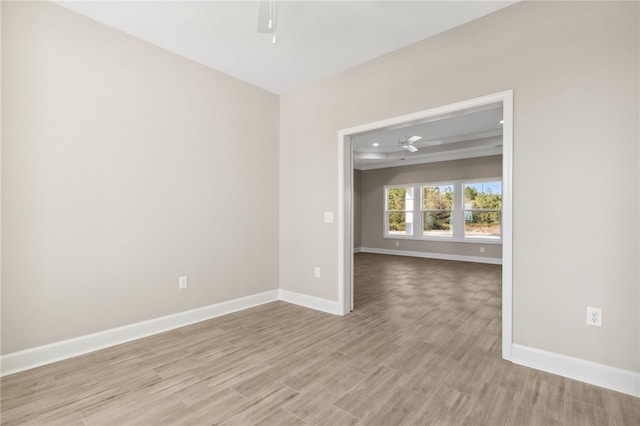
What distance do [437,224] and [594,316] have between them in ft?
20.7

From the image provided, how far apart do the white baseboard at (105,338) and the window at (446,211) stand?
20.1 feet

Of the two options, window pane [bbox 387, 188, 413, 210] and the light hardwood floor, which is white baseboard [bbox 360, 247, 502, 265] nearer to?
window pane [bbox 387, 188, 413, 210]

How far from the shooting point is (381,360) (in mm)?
2350

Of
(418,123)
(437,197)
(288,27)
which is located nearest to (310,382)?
(418,123)

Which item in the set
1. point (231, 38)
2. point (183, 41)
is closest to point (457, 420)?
point (231, 38)

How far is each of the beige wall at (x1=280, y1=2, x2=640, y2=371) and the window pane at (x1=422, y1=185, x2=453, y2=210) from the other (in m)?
5.71

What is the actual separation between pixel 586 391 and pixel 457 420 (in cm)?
101

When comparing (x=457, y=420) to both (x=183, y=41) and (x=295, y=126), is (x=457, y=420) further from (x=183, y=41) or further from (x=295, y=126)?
(x=183, y=41)

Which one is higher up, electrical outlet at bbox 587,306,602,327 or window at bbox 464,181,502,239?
window at bbox 464,181,502,239

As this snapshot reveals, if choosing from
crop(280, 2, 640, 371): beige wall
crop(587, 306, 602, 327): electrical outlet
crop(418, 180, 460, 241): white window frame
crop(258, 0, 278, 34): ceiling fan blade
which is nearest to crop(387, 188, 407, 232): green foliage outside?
crop(418, 180, 460, 241): white window frame

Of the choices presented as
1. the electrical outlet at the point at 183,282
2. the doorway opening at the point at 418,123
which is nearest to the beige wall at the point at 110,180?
the electrical outlet at the point at 183,282

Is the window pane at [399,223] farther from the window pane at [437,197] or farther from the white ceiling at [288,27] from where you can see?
the white ceiling at [288,27]

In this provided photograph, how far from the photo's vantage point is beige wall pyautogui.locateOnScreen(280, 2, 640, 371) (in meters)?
1.93

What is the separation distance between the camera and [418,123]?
2.99m
